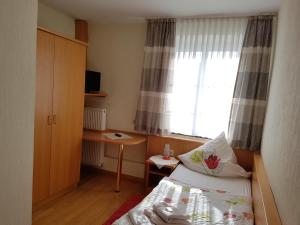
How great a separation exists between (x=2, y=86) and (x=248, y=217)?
2118mm

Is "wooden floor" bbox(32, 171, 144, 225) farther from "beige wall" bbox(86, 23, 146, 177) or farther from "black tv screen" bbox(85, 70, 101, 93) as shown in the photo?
"black tv screen" bbox(85, 70, 101, 93)

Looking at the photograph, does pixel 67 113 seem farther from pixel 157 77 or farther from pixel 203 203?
pixel 203 203

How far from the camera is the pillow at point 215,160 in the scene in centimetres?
278

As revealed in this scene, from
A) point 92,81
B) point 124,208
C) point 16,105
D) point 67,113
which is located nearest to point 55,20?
point 92,81

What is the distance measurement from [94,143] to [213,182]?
208cm

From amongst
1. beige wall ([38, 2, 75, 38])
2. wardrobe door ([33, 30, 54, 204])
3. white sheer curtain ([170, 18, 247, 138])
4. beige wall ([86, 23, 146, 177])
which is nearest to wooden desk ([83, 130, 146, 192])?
beige wall ([86, 23, 146, 177])

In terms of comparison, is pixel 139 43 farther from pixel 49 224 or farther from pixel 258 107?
pixel 49 224

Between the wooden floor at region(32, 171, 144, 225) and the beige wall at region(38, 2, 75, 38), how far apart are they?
2330 mm

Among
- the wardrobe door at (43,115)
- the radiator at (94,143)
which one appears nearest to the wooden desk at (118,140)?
the radiator at (94,143)

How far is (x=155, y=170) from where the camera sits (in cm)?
332

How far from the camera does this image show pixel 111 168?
3.88 metres

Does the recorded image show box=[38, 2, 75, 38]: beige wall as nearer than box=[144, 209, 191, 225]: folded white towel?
No

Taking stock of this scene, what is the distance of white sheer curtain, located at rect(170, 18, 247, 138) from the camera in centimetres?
300

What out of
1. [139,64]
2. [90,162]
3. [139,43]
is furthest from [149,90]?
[90,162]
